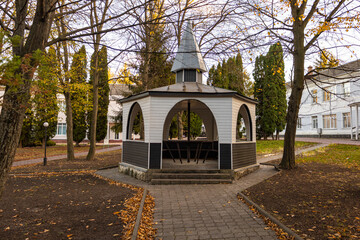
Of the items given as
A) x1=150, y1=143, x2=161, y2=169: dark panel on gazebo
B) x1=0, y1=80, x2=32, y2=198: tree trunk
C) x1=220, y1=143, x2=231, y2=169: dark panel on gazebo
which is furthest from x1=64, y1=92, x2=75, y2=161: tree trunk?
x1=0, y1=80, x2=32, y2=198: tree trunk

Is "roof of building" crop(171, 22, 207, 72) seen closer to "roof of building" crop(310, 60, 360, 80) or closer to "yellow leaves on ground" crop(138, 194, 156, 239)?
"roof of building" crop(310, 60, 360, 80)

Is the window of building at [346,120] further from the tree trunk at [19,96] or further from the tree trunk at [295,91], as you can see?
the tree trunk at [19,96]

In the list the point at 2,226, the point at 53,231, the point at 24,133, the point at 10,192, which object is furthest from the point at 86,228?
the point at 24,133

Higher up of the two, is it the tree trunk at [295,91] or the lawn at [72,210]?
the tree trunk at [295,91]

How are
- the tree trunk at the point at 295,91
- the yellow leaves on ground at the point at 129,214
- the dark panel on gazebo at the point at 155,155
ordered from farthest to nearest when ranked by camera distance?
the tree trunk at the point at 295,91
the dark panel on gazebo at the point at 155,155
the yellow leaves on ground at the point at 129,214

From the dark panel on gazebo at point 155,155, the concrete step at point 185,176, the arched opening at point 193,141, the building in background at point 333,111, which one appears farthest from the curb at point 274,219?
the building in background at point 333,111

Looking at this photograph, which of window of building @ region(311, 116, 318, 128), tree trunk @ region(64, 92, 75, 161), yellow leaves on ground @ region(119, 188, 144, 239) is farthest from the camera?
window of building @ region(311, 116, 318, 128)

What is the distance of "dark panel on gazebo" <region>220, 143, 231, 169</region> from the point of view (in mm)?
8406

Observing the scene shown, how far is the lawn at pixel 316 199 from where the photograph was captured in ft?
13.2

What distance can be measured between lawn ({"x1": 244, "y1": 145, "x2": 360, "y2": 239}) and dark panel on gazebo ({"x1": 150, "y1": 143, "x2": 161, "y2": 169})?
10.9 feet

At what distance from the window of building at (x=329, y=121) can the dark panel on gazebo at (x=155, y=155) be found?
24.2 meters

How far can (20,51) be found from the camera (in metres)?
3.55

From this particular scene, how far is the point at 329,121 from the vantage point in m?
26.1

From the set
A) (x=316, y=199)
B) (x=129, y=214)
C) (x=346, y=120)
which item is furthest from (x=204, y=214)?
(x=346, y=120)
